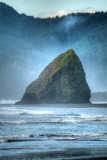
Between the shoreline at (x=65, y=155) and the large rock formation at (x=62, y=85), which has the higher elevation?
the large rock formation at (x=62, y=85)

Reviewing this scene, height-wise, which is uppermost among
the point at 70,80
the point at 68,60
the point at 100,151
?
the point at 68,60

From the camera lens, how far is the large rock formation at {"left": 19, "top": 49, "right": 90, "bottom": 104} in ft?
443

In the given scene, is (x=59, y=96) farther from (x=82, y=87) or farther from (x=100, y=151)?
(x=100, y=151)

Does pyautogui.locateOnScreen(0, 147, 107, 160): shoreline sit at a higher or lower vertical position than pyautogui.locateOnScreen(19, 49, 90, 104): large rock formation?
lower

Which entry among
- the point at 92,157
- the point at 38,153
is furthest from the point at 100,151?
the point at 38,153

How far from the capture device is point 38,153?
12031 millimetres

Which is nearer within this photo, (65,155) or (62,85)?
(65,155)

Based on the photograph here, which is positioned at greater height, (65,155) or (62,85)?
(62,85)

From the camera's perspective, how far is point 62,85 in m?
139

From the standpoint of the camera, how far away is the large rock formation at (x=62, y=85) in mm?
135000

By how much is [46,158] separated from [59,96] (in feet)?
412

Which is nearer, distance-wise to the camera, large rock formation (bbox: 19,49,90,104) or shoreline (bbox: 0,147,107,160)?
shoreline (bbox: 0,147,107,160)

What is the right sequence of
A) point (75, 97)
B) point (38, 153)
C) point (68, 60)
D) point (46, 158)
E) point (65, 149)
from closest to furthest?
point (46, 158) < point (38, 153) < point (65, 149) < point (75, 97) < point (68, 60)

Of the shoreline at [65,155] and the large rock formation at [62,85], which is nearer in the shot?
the shoreline at [65,155]
